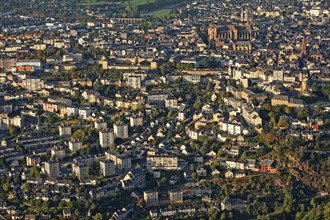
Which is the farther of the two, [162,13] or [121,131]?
[162,13]

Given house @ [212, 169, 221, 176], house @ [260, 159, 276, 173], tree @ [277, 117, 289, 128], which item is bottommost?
house @ [212, 169, 221, 176]

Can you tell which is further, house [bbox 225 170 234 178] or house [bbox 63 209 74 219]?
house [bbox 225 170 234 178]

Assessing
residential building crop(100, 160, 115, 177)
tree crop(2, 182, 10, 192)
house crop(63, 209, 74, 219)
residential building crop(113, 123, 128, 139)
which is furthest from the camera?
residential building crop(113, 123, 128, 139)

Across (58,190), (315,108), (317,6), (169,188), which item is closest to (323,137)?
(315,108)

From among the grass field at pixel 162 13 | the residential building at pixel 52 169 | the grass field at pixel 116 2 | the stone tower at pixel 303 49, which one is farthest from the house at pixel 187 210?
the grass field at pixel 116 2

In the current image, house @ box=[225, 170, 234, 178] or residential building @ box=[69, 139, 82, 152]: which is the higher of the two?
residential building @ box=[69, 139, 82, 152]

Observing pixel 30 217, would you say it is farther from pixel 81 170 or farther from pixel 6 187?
pixel 81 170

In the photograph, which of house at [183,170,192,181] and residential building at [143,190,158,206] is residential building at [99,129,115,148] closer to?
house at [183,170,192,181]

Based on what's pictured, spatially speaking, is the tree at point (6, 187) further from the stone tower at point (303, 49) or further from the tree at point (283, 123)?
the stone tower at point (303, 49)

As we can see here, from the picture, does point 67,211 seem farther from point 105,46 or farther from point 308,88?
point 105,46

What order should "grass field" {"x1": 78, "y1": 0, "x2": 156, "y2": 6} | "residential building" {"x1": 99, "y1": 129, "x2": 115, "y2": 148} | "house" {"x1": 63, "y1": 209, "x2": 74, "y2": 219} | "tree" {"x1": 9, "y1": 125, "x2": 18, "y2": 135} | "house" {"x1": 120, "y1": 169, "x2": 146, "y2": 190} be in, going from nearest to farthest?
1. "house" {"x1": 63, "y1": 209, "x2": 74, "y2": 219}
2. "house" {"x1": 120, "y1": 169, "x2": 146, "y2": 190}
3. "residential building" {"x1": 99, "y1": 129, "x2": 115, "y2": 148}
4. "tree" {"x1": 9, "y1": 125, "x2": 18, "y2": 135}
5. "grass field" {"x1": 78, "y1": 0, "x2": 156, "y2": 6}

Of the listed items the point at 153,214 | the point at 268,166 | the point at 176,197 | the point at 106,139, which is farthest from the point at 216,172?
the point at 106,139

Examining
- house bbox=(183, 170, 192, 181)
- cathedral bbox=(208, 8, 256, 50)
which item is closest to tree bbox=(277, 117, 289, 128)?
house bbox=(183, 170, 192, 181)
